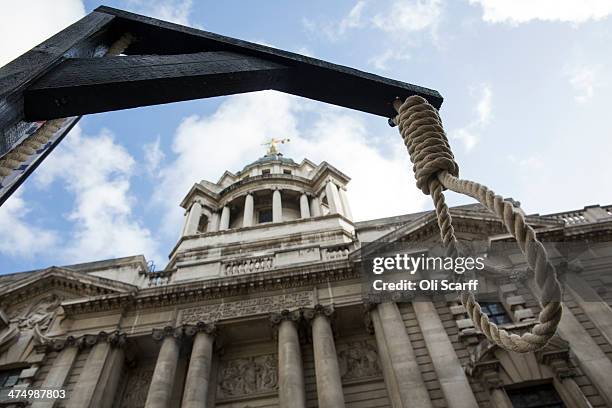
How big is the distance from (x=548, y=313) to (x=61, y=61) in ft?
9.94

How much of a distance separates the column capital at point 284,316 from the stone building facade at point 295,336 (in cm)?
4

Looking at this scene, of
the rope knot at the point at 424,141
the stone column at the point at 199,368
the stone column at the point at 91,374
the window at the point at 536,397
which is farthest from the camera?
the stone column at the point at 91,374

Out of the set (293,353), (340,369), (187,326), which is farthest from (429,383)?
(187,326)

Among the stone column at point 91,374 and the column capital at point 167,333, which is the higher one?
the column capital at point 167,333

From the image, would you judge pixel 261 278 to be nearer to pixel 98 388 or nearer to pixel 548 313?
pixel 98 388

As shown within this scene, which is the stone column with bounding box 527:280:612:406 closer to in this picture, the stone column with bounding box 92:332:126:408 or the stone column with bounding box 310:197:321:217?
the stone column with bounding box 92:332:126:408

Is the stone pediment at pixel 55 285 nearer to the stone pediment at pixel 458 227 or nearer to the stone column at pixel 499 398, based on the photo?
the stone pediment at pixel 458 227

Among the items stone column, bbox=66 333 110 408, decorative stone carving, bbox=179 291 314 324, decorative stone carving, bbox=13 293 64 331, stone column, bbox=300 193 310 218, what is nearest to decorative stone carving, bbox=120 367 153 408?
stone column, bbox=66 333 110 408

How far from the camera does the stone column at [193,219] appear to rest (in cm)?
2632

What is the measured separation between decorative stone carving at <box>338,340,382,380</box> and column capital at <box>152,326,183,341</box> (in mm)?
5932

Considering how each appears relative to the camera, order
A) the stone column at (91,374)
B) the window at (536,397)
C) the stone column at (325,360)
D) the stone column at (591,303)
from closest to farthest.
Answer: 1. the window at (536,397)
2. the stone column at (325,360)
3. the stone column at (591,303)
4. the stone column at (91,374)

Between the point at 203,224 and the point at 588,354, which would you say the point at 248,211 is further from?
the point at 588,354

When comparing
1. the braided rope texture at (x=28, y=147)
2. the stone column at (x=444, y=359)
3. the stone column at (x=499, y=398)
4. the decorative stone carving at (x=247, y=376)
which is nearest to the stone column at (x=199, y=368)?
the decorative stone carving at (x=247, y=376)

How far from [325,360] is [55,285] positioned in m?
12.2
